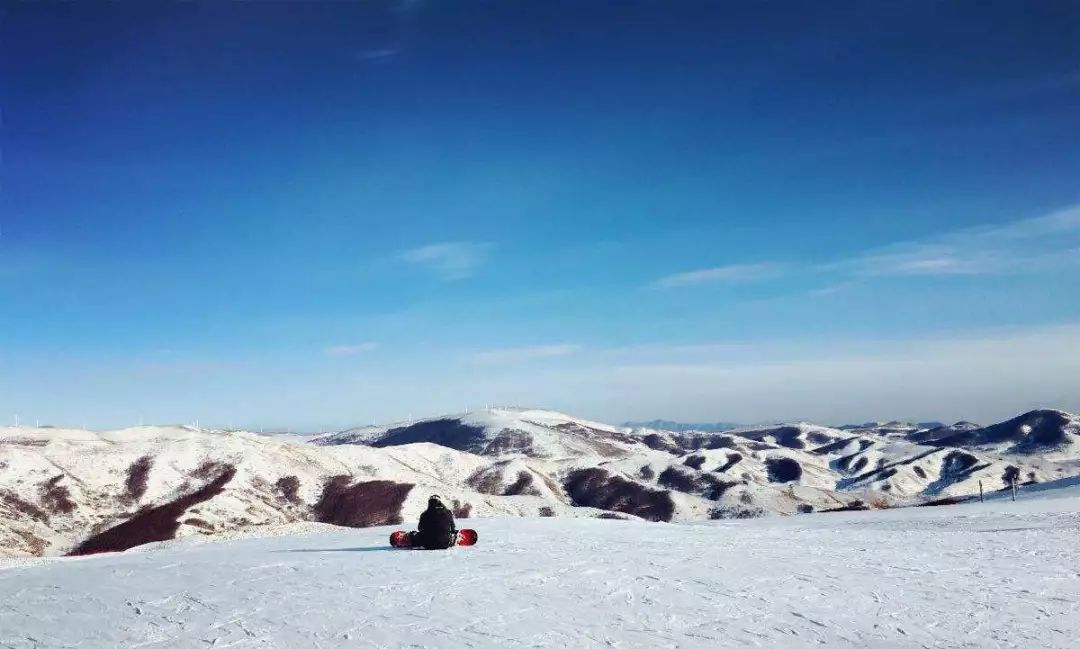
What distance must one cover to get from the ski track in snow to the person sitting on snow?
0.79m

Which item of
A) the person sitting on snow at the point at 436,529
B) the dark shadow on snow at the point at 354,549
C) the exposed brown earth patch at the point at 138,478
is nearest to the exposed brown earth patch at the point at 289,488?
the exposed brown earth patch at the point at 138,478

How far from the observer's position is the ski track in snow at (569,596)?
39.2ft

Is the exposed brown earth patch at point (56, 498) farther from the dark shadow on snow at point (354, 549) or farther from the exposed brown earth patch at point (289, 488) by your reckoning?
the dark shadow on snow at point (354, 549)

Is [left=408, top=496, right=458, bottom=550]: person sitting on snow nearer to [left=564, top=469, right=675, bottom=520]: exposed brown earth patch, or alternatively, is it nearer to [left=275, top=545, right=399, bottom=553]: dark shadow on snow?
[left=275, top=545, right=399, bottom=553]: dark shadow on snow

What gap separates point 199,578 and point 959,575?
731 inches

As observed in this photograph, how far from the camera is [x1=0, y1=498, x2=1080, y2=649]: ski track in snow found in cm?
1194

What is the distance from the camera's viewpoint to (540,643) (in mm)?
11461

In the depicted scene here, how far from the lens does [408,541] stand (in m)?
21.6

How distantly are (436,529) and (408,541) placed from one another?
1.45m

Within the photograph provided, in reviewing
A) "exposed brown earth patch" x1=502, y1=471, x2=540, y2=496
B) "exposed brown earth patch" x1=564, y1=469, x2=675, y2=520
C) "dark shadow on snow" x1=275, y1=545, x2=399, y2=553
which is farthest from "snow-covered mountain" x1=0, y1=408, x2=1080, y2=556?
"dark shadow on snow" x1=275, y1=545, x2=399, y2=553

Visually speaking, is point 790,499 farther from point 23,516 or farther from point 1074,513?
point 23,516

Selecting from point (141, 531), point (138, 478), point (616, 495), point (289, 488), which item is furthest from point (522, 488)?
point (141, 531)

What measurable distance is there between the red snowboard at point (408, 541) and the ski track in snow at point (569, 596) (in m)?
0.58

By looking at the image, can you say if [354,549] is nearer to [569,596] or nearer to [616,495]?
[569,596]
